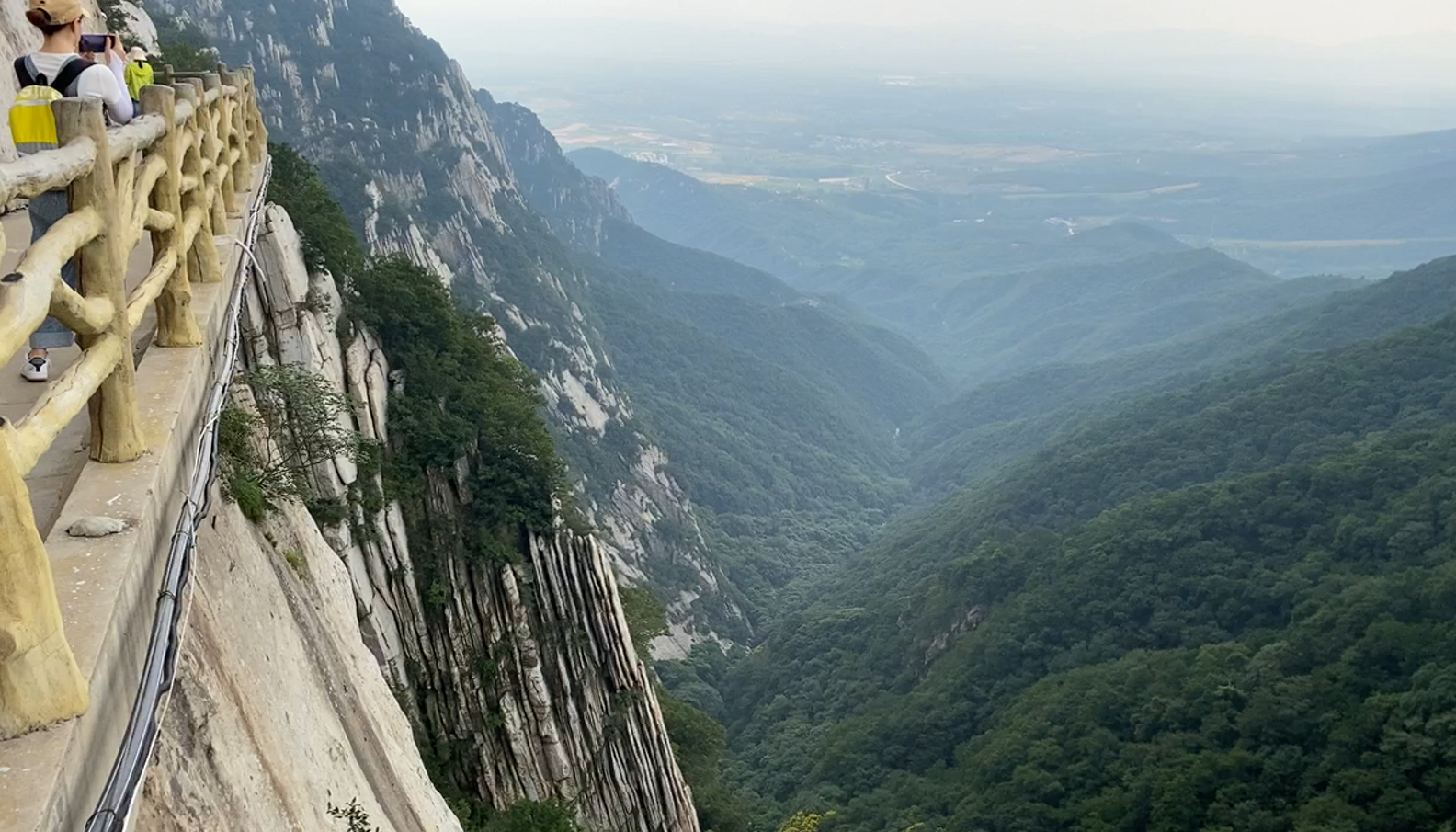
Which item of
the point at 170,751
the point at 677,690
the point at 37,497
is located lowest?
the point at 677,690

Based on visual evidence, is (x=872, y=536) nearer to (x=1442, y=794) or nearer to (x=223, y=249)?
(x=1442, y=794)

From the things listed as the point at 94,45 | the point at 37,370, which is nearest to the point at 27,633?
the point at 37,370

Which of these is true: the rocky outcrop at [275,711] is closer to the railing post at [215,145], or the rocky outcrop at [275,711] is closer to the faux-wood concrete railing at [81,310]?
the faux-wood concrete railing at [81,310]

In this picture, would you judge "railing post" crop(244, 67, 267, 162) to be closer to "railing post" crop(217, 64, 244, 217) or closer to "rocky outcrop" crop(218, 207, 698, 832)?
"rocky outcrop" crop(218, 207, 698, 832)

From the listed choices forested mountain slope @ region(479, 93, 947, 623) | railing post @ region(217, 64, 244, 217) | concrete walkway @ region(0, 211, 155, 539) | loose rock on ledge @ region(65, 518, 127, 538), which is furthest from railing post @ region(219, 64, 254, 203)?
forested mountain slope @ region(479, 93, 947, 623)

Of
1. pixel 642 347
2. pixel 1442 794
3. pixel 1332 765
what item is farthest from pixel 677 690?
pixel 642 347

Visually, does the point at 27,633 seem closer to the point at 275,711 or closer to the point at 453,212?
the point at 275,711

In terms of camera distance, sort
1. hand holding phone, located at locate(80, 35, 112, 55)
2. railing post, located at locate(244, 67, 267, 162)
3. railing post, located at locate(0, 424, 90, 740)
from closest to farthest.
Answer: railing post, located at locate(0, 424, 90, 740) → hand holding phone, located at locate(80, 35, 112, 55) → railing post, located at locate(244, 67, 267, 162)
